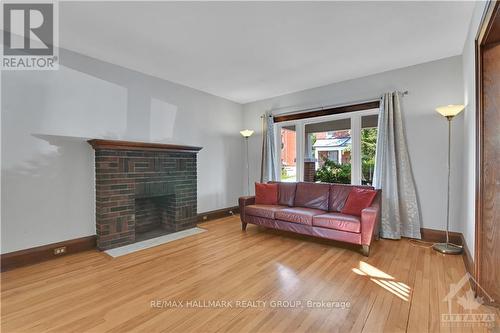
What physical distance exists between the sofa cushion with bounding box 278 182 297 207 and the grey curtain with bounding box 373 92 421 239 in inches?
55.0

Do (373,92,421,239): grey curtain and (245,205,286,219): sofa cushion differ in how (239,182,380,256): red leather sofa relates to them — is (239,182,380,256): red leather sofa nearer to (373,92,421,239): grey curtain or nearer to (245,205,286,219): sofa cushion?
(245,205,286,219): sofa cushion

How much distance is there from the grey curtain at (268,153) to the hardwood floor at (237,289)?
6.51 feet

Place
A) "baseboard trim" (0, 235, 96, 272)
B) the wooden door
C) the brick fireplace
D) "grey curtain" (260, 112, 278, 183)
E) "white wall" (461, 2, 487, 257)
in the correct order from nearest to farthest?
the wooden door
"white wall" (461, 2, 487, 257)
"baseboard trim" (0, 235, 96, 272)
the brick fireplace
"grey curtain" (260, 112, 278, 183)

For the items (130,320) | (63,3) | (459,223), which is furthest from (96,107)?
(459,223)

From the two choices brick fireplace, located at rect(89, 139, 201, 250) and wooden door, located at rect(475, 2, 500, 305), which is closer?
wooden door, located at rect(475, 2, 500, 305)

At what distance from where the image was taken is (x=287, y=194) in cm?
427

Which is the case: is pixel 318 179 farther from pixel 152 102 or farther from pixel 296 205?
pixel 152 102

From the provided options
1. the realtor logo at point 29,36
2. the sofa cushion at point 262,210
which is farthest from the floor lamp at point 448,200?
the realtor logo at point 29,36

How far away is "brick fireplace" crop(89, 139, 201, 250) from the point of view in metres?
3.18

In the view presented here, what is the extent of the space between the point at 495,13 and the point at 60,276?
443 centimetres

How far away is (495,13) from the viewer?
1.60m

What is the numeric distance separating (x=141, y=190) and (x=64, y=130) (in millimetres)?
1267

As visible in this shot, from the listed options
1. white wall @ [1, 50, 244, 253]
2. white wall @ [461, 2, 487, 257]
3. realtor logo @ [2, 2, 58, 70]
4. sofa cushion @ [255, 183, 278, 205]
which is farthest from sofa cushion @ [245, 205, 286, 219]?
realtor logo @ [2, 2, 58, 70]

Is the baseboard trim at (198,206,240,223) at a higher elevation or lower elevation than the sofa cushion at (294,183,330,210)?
lower
